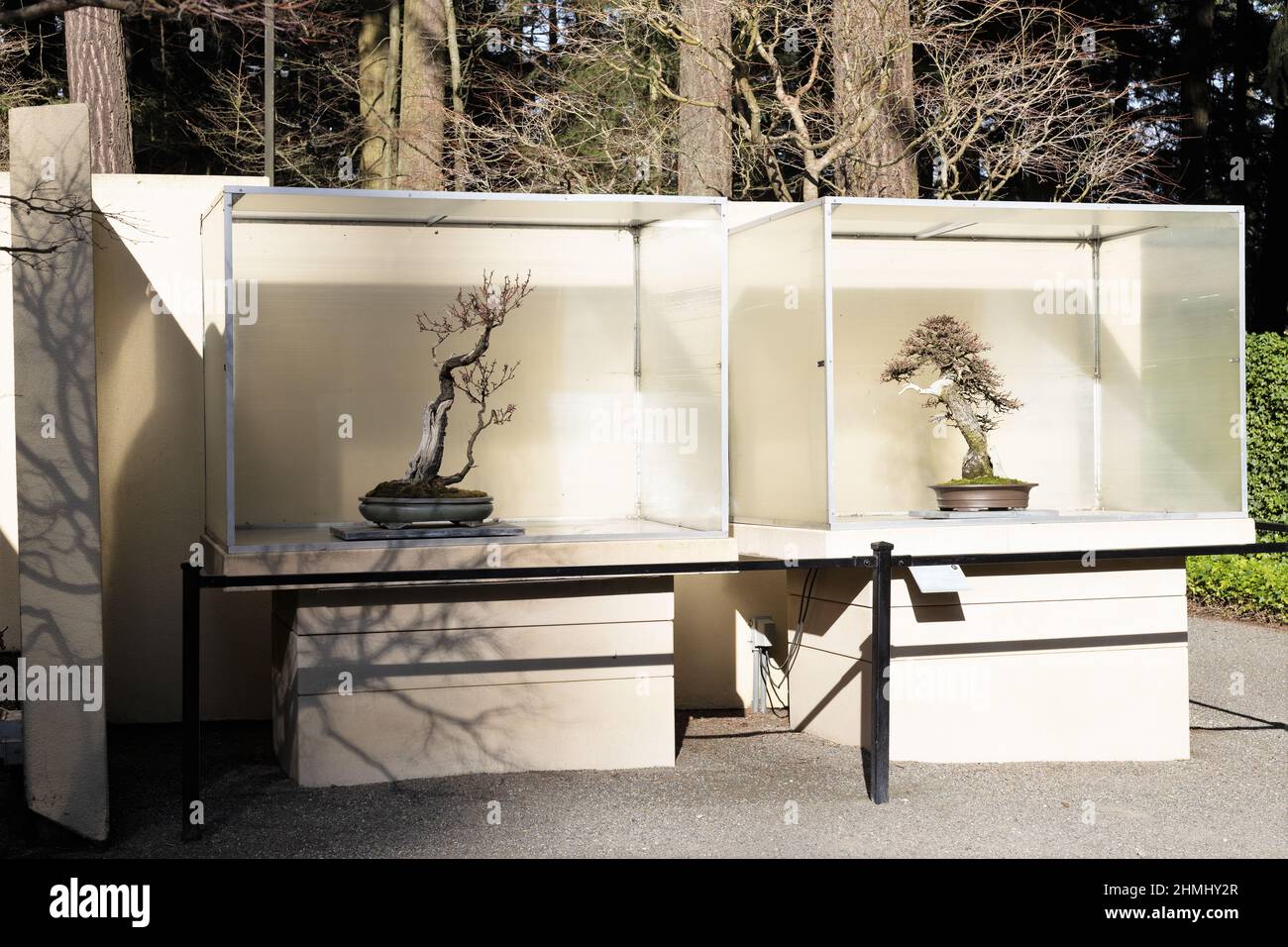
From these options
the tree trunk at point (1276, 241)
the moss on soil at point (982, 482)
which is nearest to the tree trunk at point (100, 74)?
the moss on soil at point (982, 482)

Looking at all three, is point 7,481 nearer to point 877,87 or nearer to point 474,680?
point 474,680

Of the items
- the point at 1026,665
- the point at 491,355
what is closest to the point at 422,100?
the point at 491,355

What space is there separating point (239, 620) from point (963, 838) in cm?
341

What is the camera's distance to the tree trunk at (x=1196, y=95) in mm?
12664

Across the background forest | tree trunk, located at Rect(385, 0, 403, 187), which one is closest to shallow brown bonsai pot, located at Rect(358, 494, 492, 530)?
the background forest

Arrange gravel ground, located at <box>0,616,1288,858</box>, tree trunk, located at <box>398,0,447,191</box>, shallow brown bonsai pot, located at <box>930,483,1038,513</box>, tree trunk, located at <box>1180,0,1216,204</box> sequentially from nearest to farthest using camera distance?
1. gravel ground, located at <box>0,616,1288,858</box>
2. shallow brown bonsai pot, located at <box>930,483,1038,513</box>
3. tree trunk, located at <box>398,0,447,191</box>
4. tree trunk, located at <box>1180,0,1216,204</box>

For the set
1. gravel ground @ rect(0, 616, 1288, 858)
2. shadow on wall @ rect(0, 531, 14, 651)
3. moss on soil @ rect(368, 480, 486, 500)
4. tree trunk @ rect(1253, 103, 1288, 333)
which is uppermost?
tree trunk @ rect(1253, 103, 1288, 333)

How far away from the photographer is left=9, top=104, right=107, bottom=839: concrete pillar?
4.16 meters

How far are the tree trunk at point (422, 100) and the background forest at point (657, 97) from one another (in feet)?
0.05

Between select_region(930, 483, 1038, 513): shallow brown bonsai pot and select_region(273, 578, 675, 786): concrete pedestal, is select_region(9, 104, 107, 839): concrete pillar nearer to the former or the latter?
select_region(273, 578, 675, 786): concrete pedestal

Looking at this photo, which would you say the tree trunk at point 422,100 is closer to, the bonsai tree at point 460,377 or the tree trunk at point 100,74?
the tree trunk at point 100,74

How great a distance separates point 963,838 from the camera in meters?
4.34

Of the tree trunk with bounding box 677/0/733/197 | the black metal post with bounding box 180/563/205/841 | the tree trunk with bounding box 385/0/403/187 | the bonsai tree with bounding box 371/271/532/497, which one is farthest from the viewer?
the tree trunk with bounding box 385/0/403/187

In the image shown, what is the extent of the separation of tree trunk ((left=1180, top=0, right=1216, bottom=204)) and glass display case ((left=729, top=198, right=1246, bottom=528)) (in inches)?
258
